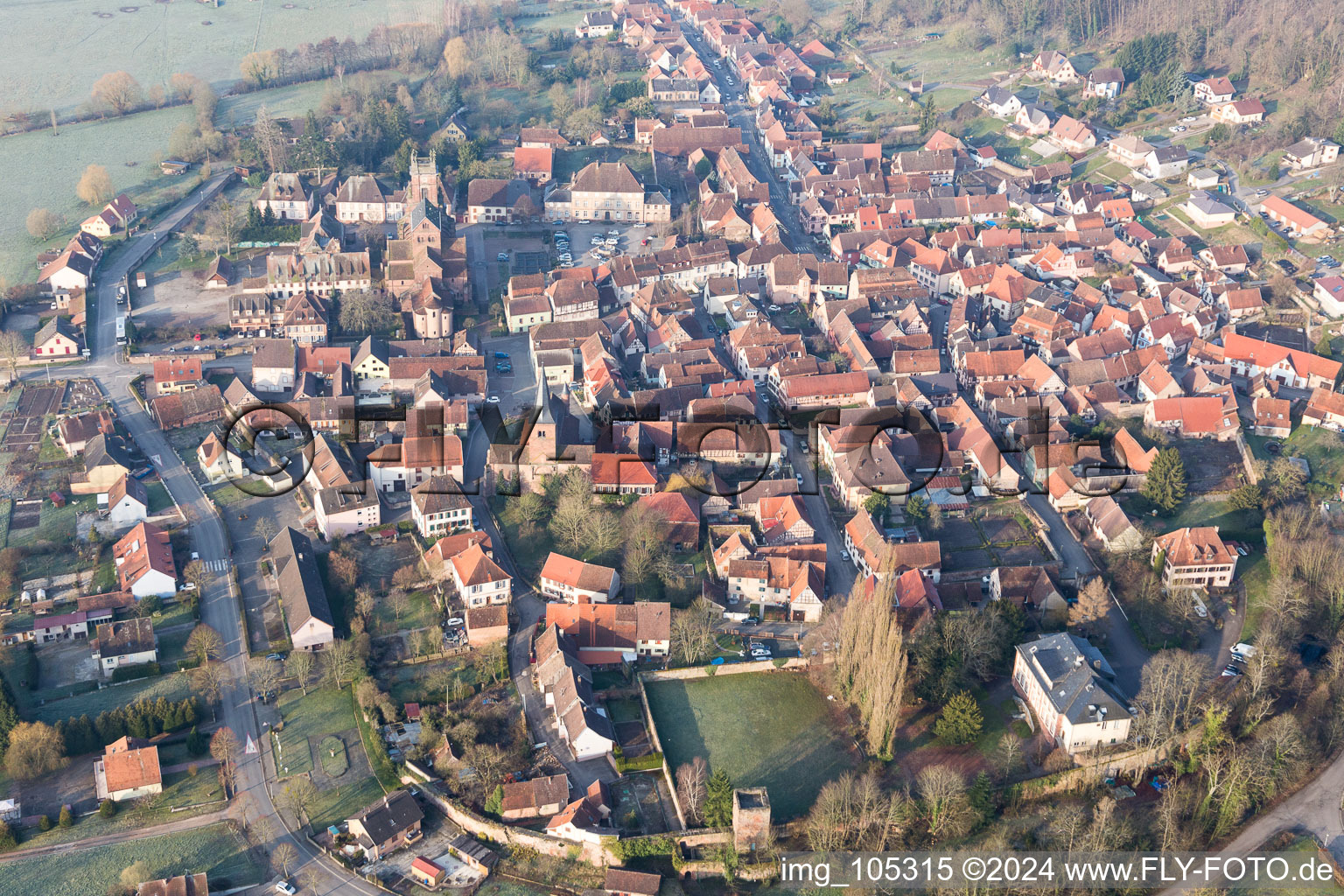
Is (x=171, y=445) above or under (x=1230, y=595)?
above

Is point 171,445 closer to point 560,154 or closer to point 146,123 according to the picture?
point 560,154

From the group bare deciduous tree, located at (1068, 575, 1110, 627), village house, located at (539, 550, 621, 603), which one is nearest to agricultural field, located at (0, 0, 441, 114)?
village house, located at (539, 550, 621, 603)

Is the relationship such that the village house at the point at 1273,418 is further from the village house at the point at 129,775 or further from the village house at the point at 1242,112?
the village house at the point at 129,775

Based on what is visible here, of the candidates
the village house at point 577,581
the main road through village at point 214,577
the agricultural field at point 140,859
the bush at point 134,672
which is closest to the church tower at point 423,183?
the main road through village at point 214,577

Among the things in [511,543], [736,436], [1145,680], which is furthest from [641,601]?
[1145,680]

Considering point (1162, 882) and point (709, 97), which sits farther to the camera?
point (709, 97)

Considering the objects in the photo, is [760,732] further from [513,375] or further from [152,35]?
[152,35]
